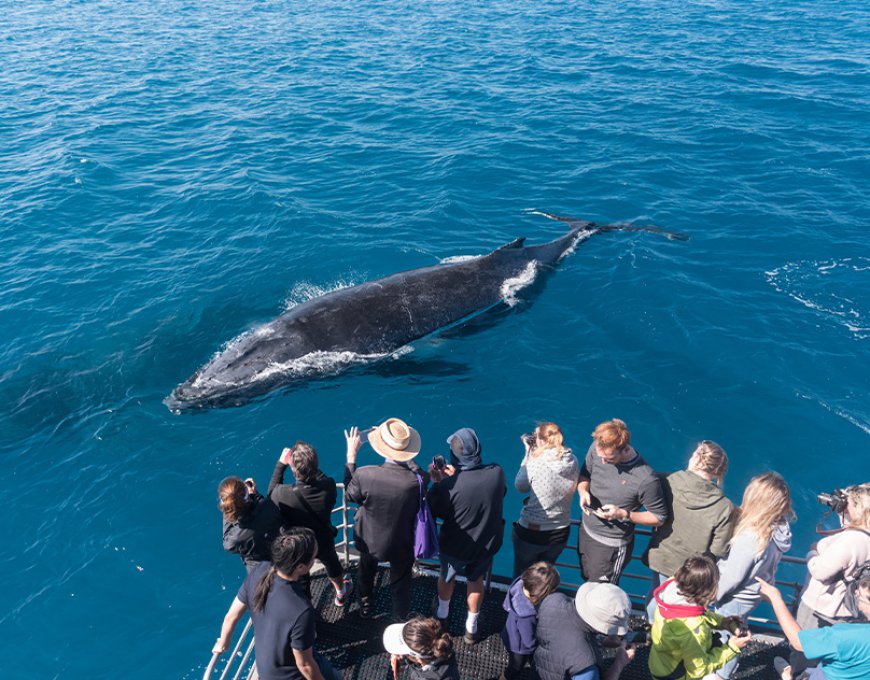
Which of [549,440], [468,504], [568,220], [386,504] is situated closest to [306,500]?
[386,504]

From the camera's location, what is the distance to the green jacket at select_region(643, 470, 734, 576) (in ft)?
22.8

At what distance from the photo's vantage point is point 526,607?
21.7 ft

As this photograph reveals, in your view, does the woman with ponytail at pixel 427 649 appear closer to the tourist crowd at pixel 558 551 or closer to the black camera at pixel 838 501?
the tourist crowd at pixel 558 551

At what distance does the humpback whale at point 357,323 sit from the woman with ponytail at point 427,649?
10.6m

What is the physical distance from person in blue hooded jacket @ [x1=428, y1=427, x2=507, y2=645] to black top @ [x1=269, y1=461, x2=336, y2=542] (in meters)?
1.36

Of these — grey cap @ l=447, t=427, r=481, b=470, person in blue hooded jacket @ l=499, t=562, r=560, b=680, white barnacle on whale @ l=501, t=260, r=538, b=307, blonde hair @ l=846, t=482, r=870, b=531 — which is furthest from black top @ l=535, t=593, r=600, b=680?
white barnacle on whale @ l=501, t=260, r=538, b=307

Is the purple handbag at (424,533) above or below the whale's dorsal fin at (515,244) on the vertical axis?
above

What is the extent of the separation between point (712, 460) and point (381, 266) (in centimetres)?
1512

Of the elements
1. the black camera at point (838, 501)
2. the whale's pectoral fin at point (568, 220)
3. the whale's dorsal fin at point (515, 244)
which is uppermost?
the black camera at point (838, 501)

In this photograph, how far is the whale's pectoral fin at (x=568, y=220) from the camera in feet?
74.3

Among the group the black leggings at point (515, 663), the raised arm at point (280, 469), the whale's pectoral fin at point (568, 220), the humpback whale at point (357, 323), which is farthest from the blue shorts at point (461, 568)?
the whale's pectoral fin at point (568, 220)

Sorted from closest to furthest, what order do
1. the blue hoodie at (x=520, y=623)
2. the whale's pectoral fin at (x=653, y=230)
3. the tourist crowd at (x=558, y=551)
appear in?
the tourist crowd at (x=558, y=551), the blue hoodie at (x=520, y=623), the whale's pectoral fin at (x=653, y=230)

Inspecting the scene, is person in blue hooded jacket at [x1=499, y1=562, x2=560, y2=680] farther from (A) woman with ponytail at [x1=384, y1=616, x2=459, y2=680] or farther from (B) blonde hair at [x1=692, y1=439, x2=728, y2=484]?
(B) blonde hair at [x1=692, y1=439, x2=728, y2=484]

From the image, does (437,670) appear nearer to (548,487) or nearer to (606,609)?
(606,609)
